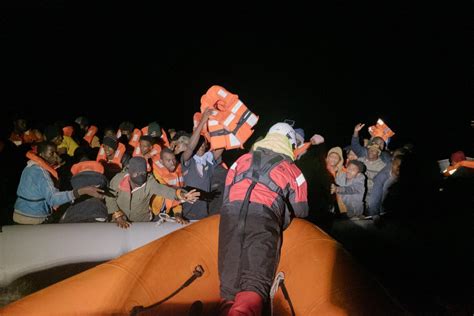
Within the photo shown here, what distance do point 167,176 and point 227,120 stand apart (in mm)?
830

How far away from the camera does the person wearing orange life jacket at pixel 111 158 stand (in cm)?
368

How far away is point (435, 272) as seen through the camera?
115 inches

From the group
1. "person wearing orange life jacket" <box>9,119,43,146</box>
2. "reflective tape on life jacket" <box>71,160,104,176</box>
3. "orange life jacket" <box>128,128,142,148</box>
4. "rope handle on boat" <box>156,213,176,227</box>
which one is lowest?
"rope handle on boat" <box>156,213,176,227</box>

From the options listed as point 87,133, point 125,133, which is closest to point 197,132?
point 125,133

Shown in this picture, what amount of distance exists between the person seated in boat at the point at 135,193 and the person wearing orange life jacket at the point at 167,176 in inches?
10.4

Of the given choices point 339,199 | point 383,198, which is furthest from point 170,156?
point 383,198

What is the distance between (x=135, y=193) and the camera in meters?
2.78

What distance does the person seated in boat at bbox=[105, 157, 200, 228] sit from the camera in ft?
8.73

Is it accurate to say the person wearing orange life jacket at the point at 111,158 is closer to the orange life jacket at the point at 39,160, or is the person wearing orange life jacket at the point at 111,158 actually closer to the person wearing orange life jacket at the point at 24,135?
the orange life jacket at the point at 39,160

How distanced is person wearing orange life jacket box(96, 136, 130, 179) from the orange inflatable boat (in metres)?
1.84

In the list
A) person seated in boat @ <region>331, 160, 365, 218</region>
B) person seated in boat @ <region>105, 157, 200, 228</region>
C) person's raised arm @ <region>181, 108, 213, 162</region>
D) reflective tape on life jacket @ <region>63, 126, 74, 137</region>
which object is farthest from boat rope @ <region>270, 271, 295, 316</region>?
reflective tape on life jacket @ <region>63, 126, 74, 137</region>

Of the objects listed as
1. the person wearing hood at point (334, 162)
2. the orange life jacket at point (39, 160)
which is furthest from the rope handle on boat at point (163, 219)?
the person wearing hood at point (334, 162)

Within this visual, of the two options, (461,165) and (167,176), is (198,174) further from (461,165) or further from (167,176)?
(461,165)

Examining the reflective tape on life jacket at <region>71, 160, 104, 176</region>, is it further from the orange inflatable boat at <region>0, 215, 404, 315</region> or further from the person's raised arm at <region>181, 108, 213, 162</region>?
the orange inflatable boat at <region>0, 215, 404, 315</region>
